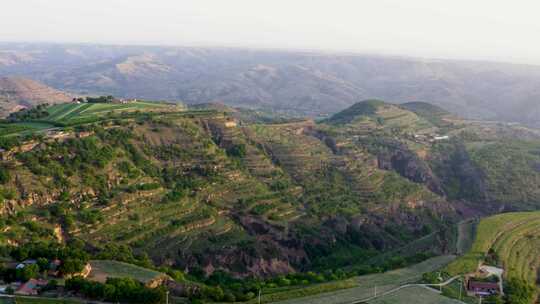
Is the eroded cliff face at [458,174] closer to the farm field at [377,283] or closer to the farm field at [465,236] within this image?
the farm field at [465,236]

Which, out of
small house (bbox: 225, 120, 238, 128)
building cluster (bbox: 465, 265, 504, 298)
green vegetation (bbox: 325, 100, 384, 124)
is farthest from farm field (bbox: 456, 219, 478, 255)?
green vegetation (bbox: 325, 100, 384, 124)

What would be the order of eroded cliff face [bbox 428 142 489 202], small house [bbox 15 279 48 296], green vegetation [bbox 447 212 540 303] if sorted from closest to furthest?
small house [bbox 15 279 48 296]
green vegetation [bbox 447 212 540 303]
eroded cliff face [bbox 428 142 489 202]

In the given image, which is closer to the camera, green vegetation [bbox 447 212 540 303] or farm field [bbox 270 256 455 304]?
farm field [bbox 270 256 455 304]

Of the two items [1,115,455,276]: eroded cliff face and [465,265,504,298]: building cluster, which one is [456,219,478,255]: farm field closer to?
[1,115,455,276]: eroded cliff face

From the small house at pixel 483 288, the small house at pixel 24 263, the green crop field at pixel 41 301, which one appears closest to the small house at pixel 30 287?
the green crop field at pixel 41 301

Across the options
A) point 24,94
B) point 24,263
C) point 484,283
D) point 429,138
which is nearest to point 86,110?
point 24,263

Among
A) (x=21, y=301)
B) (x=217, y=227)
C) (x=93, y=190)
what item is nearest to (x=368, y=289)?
(x=217, y=227)
